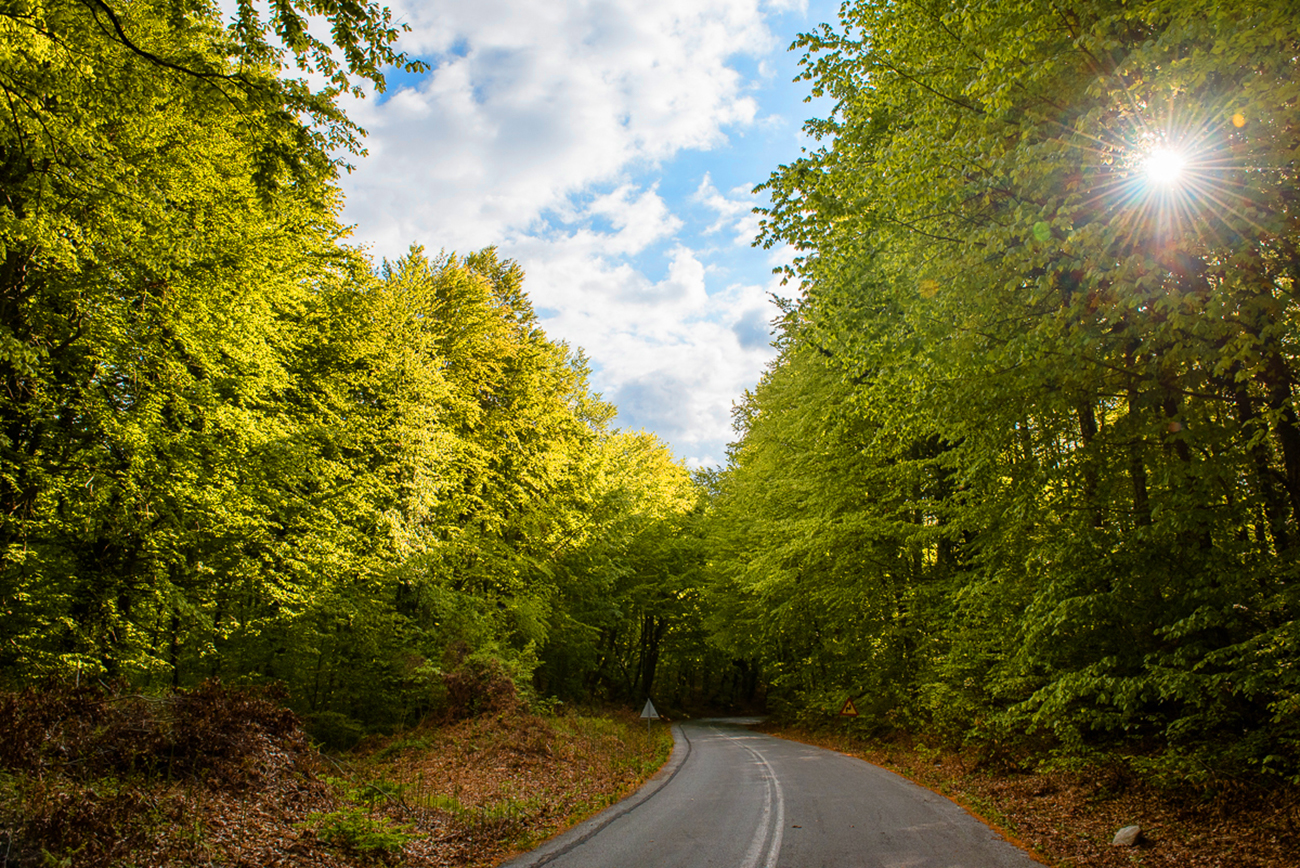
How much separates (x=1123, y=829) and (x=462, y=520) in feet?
55.7

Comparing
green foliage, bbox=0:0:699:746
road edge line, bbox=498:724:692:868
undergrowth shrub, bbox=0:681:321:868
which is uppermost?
green foliage, bbox=0:0:699:746

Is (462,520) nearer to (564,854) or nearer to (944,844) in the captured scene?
(564,854)

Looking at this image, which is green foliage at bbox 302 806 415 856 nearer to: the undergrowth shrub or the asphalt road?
the undergrowth shrub

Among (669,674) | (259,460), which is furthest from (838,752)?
(669,674)

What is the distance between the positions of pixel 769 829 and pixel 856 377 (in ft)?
25.6

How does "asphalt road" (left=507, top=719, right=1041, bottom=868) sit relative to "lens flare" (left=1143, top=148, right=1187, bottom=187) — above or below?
below

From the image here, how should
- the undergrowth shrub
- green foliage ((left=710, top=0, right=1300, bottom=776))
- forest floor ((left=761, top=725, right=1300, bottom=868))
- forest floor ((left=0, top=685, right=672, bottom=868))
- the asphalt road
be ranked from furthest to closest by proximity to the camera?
1. the asphalt road
2. forest floor ((left=761, top=725, right=1300, bottom=868))
3. green foliage ((left=710, top=0, right=1300, bottom=776))
4. forest floor ((left=0, top=685, right=672, bottom=868))
5. the undergrowth shrub

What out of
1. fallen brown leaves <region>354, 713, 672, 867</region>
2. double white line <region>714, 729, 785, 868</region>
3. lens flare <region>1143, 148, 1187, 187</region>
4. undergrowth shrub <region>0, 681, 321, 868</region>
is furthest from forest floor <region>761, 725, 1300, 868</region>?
undergrowth shrub <region>0, 681, 321, 868</region>

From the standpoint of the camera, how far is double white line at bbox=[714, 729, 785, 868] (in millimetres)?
7519

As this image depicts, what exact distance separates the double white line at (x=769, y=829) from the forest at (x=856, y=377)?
437cm

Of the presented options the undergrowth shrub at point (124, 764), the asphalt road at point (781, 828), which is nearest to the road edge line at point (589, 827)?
the asphalt road at point (781, 828)

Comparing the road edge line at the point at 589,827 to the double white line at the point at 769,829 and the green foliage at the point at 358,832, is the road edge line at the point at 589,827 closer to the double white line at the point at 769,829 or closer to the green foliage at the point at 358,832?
the green foliage at the point at 358,832

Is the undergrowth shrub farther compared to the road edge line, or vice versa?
the road edge line

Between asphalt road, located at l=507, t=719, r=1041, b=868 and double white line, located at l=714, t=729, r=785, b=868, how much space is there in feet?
0.04
